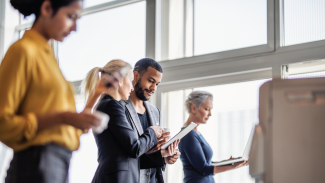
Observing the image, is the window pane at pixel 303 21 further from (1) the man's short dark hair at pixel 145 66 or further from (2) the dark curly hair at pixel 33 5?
(2) the dark curly hair at pixel 33 5

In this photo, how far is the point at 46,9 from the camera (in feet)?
3.53

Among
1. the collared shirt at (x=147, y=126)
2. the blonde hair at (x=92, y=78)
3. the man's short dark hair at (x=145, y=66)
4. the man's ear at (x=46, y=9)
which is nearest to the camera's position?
the man's ear at (x=46, y=9)

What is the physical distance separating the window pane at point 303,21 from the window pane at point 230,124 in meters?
0.44

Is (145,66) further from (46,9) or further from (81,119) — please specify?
(81,119)

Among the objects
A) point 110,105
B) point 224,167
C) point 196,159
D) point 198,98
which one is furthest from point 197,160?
point 110,105

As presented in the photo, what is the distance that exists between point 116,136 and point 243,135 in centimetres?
134

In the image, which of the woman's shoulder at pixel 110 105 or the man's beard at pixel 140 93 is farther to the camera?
the man's beard at pixel 140 93

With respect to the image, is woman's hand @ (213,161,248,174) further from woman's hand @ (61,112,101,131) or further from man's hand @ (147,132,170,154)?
woman's hand @ (61,112,101,131)

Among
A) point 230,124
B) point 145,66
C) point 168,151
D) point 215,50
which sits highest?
point 215,50

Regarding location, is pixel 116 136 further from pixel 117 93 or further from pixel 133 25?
pixel 133 25

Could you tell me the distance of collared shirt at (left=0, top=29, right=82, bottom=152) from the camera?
3.16 feet

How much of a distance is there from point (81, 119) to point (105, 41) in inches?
122

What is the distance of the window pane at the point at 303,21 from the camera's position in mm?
2812

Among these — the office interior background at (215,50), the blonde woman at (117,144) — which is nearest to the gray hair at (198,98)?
the office interior background at (215,50)
